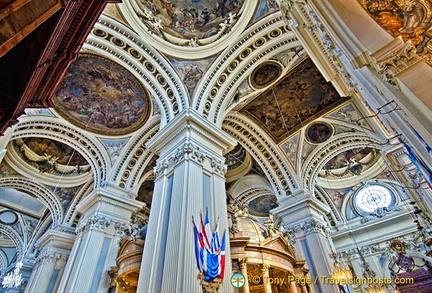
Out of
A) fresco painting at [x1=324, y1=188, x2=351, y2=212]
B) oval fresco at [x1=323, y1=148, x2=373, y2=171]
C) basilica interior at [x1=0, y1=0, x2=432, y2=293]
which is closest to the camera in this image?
basilica interior at [x1=0, y1=0, x2=432, y2=293]

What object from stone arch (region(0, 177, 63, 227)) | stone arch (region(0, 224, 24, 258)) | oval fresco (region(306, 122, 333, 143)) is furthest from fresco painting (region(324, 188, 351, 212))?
stone arch (region(0, 224, 24, 258))

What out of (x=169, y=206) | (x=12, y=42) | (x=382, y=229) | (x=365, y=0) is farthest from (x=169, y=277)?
(x=382, y=229)

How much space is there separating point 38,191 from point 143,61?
9072 millimetres

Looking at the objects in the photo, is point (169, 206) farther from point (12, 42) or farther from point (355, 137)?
point (355, 137)

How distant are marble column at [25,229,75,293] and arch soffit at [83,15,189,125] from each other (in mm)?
8750

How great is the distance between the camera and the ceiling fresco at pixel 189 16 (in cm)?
785

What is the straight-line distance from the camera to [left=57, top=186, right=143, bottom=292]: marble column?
25.4 ft

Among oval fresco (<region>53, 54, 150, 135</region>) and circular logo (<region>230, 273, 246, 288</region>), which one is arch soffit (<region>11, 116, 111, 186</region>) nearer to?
oval fresco (<region>53, 54, 150, 135</region>)

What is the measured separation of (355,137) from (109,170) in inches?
421

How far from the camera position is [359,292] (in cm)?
1159

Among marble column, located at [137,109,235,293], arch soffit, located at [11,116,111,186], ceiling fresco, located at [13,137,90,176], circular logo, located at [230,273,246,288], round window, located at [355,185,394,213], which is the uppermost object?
ceiling fresco, located at [13,137,90,176]

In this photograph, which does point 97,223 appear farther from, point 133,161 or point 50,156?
point 50,156

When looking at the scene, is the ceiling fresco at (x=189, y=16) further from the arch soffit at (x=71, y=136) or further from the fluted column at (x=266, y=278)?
the fluted column at (x=266, y=278)

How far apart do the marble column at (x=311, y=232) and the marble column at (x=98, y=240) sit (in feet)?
21.5
